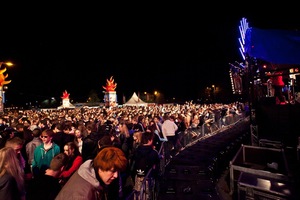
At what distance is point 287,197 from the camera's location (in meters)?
3.53

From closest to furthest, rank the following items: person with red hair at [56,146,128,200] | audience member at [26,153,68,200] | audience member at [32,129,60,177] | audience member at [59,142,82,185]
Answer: person with red hair at [56,146,128,200] < audience member at [26,153,68,200] < audience member at [59,142,82,185] < audience member at [32,129,60,177]

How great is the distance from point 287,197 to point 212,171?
9.09 feet

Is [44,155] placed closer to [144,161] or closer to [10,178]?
[10,178]

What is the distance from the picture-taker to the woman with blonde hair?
2955mm

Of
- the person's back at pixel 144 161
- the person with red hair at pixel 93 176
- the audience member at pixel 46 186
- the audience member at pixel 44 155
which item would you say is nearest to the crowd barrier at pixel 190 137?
the person's back at pixel 144 161

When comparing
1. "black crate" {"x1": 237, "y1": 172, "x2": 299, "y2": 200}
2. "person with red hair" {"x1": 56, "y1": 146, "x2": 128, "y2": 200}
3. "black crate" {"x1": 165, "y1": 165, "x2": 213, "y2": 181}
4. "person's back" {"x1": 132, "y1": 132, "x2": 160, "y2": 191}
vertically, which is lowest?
"black crate" {"x1": 165, "y1": 165, "x2": 213, "y2": 181}

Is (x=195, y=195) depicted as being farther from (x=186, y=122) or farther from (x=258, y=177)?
(x=186, y=122)

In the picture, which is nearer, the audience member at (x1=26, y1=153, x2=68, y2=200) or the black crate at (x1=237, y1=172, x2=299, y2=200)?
the audience member at (x1=26, y1=153, x2=68, y2=200)

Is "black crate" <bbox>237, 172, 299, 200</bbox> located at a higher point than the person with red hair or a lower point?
lower

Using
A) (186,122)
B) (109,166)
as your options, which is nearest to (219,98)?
(186,122)

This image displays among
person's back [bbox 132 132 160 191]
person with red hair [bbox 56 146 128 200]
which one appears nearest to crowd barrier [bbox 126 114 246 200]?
person's back [bbox 132 132 160 191]

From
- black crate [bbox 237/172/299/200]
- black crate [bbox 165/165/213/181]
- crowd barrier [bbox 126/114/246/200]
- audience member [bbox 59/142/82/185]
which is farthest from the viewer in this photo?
black crate [bbox 165/165/213/181]

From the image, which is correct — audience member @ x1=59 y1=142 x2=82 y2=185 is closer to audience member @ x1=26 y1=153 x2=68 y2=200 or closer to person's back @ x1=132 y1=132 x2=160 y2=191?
audience member @ x1=26 y1=153 x2=68 y2=200

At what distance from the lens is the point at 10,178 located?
305 centimetres
